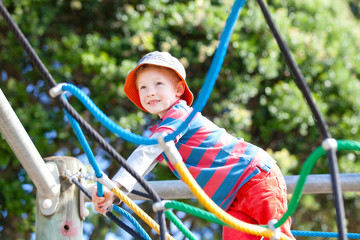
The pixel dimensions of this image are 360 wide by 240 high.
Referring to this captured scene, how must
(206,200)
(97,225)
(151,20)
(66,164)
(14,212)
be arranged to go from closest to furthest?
1. (206,200)
2. (66,164)
3. (14,212)
4. (151,20)
5. (97,225)

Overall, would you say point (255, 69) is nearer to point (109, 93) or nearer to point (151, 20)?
point (151, 20)

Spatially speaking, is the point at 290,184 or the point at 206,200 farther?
the point at 290,184

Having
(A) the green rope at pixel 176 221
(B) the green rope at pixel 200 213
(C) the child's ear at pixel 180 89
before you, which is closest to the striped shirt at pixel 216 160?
(C) the child's ear at pixel 180 89

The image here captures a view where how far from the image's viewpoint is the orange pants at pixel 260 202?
4.72ft

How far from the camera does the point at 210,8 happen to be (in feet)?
11.4

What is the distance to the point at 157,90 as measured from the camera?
1.59 meters

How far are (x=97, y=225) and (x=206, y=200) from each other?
112 inches

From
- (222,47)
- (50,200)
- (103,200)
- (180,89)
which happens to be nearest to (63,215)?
(50,200)

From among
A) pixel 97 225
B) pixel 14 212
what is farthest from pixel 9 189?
pixel 97 225

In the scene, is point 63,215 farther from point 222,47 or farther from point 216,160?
point 222,47

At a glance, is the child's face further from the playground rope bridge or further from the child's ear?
the playground rope bridge

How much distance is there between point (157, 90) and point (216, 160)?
31cm

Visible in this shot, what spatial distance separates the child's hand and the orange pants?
38cm

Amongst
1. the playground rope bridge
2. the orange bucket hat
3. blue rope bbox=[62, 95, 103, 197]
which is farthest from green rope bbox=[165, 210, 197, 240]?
the orange bucket hat
